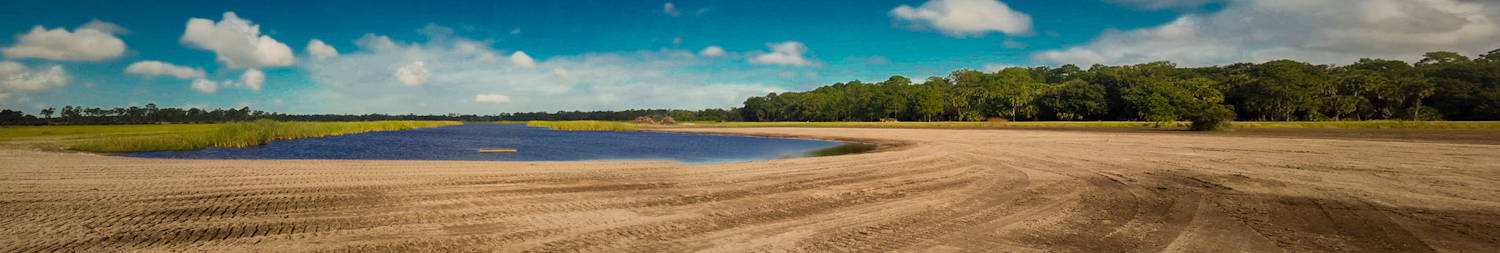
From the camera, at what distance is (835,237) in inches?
227

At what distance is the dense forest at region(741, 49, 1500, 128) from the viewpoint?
56.9 m

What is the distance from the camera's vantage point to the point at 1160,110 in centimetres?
6431

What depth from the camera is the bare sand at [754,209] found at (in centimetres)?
540

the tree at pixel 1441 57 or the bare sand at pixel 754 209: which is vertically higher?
the tree at pixel 1441 57

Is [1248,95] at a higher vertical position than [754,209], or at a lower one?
higher

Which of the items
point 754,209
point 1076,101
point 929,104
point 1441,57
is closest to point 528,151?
point 754,209

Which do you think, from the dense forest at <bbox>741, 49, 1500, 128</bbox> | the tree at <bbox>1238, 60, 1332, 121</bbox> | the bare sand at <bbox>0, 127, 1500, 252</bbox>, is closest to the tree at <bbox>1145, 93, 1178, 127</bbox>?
the dense forest at <bbox>741, 49, 1500, 128</bbox>

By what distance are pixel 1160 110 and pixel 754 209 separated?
72.8 m

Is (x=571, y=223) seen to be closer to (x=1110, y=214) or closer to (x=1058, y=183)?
(x=1110, y=214)

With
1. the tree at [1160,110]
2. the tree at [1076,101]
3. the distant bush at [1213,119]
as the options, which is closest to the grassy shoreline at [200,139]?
the distant bush at [1213,119]

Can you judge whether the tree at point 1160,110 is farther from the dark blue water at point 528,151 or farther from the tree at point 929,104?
the dark blue water at point 528,151

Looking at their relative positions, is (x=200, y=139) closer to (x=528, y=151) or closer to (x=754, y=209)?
(x=528, y=151)

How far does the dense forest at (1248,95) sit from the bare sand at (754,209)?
36468 mm

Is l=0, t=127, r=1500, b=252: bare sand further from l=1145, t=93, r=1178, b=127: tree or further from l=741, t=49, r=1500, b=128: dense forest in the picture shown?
l=1145, t=93, r=1178, b=127: tree
